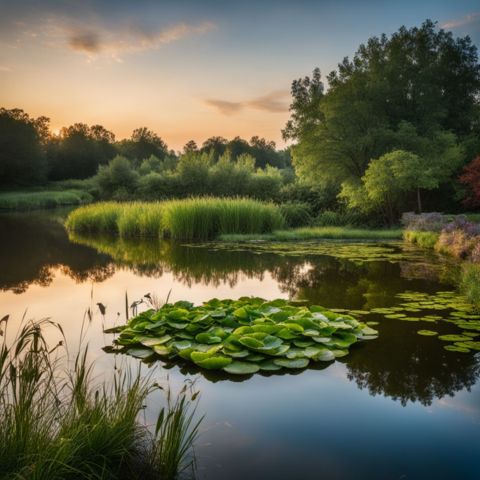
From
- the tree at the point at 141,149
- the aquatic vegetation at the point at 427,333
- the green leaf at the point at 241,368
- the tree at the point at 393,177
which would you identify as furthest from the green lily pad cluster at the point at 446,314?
the tree at the point at 141,149

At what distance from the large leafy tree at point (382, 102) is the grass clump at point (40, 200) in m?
26.1

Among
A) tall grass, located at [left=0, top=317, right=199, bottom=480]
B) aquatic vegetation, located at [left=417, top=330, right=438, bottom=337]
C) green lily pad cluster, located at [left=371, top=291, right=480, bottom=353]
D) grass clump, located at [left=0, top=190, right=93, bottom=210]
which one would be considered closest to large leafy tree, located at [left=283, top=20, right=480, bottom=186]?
green lily pad cluster, located at [left=371, top=291, right=480, bottom=353]

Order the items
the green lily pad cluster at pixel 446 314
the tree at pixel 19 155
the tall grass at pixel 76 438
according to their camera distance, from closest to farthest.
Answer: the tall grass at pixel 76 438 < the green lily pad cluster at pixel 446 314 < the tree at pixel 19 155

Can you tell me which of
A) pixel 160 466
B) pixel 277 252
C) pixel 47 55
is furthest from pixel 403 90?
pixel 160 466

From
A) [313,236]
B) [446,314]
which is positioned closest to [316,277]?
[446,314]

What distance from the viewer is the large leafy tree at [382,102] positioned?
2134 centimetres

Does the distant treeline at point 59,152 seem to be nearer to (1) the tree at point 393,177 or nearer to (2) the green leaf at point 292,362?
(1) the tree at point 393,177

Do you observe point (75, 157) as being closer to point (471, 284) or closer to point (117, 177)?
point (117, 177)

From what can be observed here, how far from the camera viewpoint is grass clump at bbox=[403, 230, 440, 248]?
13.4 metres

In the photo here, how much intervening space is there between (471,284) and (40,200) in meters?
41.1

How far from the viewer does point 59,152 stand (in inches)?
2719

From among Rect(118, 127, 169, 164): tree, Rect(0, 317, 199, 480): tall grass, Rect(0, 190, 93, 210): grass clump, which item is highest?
Rect(118, 127, 169, 164): tree

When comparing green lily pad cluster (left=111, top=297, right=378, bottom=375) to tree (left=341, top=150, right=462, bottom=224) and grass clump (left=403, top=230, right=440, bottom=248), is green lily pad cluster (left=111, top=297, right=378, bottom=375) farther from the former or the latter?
tree (left=341, top=150, right=462, bottom=224)

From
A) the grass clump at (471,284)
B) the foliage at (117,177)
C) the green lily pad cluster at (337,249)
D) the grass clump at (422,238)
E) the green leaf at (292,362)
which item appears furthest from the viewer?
the foliage at (117,177)
